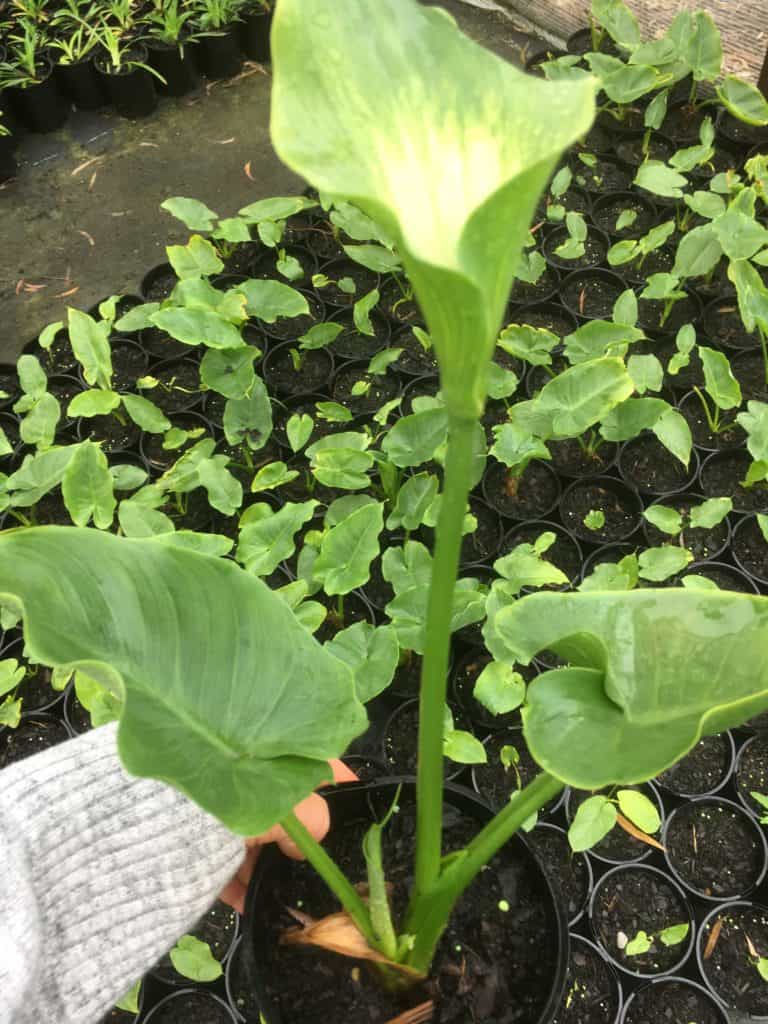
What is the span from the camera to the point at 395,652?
1.11m

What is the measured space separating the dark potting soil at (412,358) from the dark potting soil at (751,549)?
0.64m

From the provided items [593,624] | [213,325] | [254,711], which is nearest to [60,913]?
[254,711]

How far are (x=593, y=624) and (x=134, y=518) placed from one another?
766mm

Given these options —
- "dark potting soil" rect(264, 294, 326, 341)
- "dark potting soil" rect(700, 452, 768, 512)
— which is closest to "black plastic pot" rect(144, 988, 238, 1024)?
"dark potting soil" rect(700, 452, 768, 512)

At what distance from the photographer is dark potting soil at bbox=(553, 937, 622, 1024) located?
1.14 m

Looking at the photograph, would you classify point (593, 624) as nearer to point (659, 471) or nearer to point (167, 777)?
point (167, 777)

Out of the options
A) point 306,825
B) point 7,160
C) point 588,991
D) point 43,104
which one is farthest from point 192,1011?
point 43,104

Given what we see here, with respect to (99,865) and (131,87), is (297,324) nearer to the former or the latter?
(99,865)

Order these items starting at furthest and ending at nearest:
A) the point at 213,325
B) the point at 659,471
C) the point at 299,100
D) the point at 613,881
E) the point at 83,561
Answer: the point at 659,471 < the point at 213,325 < the point at 613,881 < the point at 83,561 < the point at 299,100

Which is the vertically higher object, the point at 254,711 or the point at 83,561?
the point at 83,561

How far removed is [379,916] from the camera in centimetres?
82

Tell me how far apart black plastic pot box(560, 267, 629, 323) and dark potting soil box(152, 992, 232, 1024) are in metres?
1.37

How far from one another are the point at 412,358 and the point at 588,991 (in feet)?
3.76

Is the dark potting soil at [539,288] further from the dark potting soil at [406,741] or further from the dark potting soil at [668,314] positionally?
the dark potting soil at [406,741]
